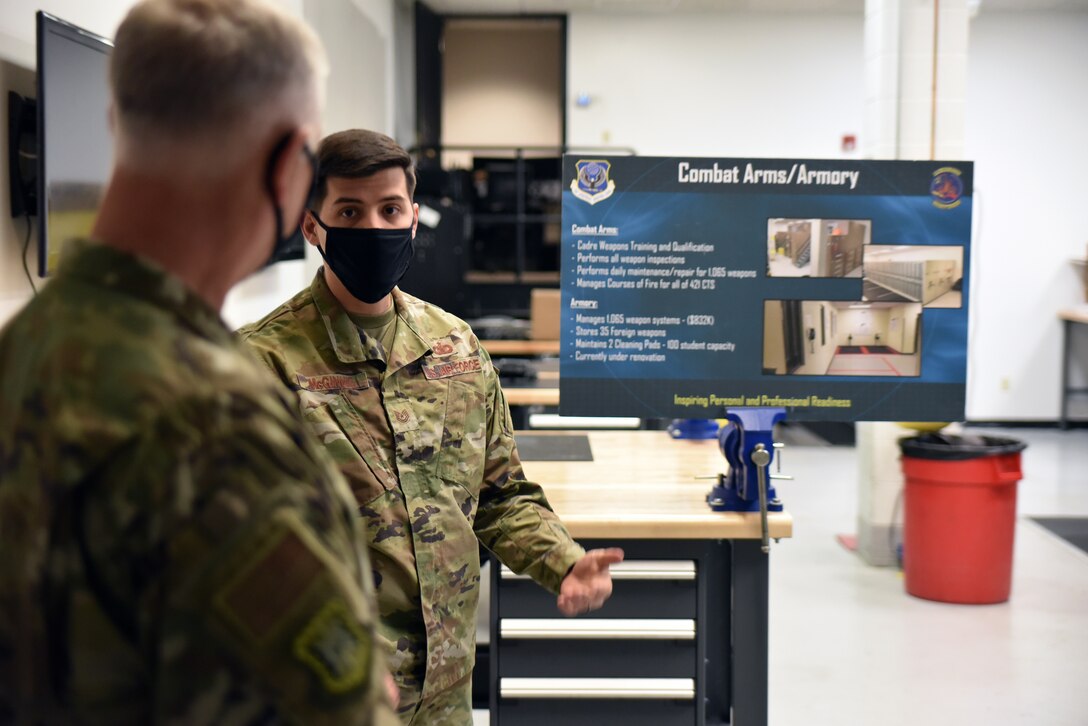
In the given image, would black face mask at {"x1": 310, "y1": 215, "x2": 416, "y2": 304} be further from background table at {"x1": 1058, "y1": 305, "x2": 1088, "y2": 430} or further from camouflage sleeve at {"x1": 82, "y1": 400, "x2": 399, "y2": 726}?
background table at {"x1": 1058, "y1": 305, "x2": 1088, "y2": 430}

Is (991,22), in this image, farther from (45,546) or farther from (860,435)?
(45,546)

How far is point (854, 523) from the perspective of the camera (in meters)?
5.71

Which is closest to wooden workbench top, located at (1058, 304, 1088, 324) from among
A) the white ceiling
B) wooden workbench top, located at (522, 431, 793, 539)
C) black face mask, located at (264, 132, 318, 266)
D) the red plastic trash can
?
the white ceiling

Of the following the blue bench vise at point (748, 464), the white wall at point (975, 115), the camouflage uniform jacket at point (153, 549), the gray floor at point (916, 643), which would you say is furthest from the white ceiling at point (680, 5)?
the camouflage uniform jacket at point (153, 549)

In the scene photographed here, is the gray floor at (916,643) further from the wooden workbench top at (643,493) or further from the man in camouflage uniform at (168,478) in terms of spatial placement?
the man in camouflage uniform at (168,478)

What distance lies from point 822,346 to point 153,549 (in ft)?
6.14

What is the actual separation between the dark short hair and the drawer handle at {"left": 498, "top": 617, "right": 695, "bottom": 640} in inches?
45.3

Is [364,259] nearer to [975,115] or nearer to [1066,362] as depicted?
[975,115]

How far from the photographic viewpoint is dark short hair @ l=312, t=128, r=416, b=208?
1.64m

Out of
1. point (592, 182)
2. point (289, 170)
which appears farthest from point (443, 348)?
point (289, 170)

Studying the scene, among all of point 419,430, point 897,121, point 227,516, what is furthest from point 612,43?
point 227,516

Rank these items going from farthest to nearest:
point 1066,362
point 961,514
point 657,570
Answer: point 1066,362, point 961,514, point 657,570

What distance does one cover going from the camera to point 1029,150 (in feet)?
27.9

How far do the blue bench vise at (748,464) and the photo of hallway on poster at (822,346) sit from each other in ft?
0.36
